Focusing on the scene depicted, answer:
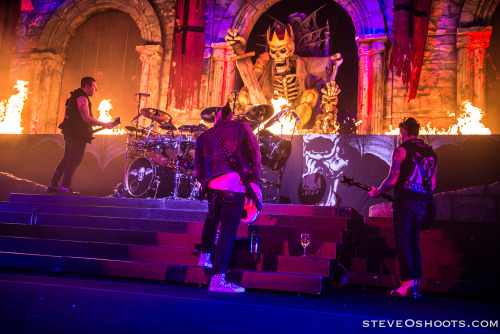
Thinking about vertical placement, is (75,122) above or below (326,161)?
above

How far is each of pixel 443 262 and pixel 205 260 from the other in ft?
9.89

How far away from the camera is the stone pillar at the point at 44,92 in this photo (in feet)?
45.3

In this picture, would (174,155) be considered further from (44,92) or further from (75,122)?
(44,92)

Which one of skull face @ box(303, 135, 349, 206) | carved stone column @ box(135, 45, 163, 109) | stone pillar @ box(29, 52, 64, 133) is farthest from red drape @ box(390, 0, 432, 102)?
stone pillar @ box(29, 52, 64, 133)

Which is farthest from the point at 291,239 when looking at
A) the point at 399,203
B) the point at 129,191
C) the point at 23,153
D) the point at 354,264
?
the point at 23,153

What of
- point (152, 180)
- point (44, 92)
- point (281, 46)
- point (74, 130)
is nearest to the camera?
point (74, 130)

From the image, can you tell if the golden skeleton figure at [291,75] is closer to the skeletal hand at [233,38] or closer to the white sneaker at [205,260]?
the skeletal hand at [233,38]

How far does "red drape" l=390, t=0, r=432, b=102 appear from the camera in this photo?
1108cm

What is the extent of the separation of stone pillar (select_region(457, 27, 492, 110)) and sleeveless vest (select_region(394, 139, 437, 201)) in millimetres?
7078

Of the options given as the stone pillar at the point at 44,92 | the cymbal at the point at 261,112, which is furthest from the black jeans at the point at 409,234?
the stone pillar at the point at 44,92

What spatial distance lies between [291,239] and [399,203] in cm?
150

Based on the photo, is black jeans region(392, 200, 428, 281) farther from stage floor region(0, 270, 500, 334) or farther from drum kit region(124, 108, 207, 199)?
drum kit region(124, 108, 207, 199)

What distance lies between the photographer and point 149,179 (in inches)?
330

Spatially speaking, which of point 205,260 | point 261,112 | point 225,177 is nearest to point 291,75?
point 261,112
